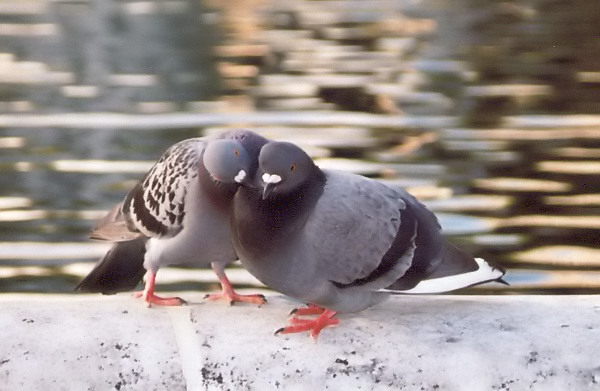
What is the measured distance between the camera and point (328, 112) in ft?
41.9

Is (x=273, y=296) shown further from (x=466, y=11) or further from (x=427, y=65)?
(x=466, y=11)

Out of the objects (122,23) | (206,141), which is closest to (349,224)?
(206,141)

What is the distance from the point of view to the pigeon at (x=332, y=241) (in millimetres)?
4109

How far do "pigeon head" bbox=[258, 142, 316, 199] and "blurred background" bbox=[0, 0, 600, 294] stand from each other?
125cm

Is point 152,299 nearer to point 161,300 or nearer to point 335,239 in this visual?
point 161,300

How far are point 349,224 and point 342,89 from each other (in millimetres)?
9902

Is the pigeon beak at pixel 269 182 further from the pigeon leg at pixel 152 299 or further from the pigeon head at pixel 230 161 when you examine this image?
the pigeon leg at pixel 152 299

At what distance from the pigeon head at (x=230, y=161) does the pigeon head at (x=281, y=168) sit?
0.24 m

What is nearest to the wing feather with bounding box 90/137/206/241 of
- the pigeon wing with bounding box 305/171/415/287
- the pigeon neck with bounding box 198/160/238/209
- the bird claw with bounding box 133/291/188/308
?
the pigeon neck with bounding box 198/160/238/209

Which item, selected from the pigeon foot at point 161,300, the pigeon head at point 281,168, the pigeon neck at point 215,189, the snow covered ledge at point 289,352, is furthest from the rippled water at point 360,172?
the snow covered ledge at point 289,352

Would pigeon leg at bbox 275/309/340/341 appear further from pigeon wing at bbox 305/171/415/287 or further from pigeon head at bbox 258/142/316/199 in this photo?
pigeon head at bbox 258/142/316/199

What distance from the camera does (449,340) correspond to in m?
3.75

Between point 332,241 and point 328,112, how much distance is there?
28.2 ft

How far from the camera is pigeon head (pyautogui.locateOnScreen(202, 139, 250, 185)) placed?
4320mm
